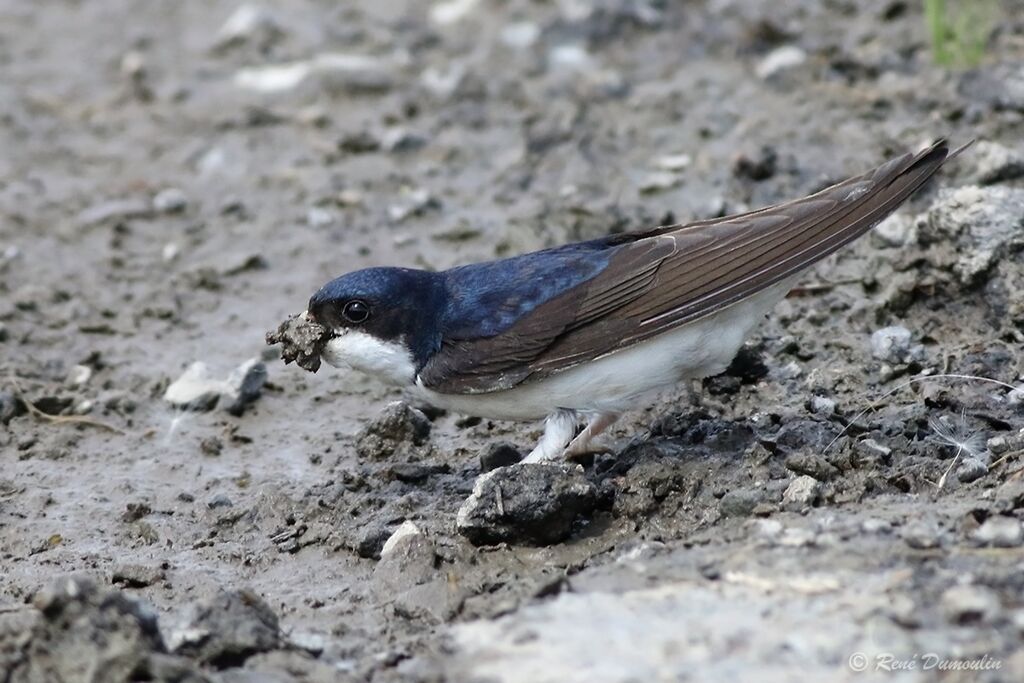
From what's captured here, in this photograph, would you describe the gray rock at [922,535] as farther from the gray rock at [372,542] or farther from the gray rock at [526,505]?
the gray rock at [372,542]

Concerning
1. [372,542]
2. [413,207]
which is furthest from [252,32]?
[372,542]

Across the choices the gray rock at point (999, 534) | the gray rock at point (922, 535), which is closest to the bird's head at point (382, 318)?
the gray rock at point (922, 535)

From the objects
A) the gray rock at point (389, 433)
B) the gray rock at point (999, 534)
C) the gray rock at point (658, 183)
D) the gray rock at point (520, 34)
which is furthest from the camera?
the gray rock at point (520, 34)

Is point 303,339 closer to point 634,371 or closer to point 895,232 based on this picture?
point 634,371

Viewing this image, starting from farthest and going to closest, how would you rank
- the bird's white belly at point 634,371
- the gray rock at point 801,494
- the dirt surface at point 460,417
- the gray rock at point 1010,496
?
the bird's white belly at point 634,371 → the gray rock at point 801,494 → the gray rock at point 1010,496 → the dirt surface at point 460,417

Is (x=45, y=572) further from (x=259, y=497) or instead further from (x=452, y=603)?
(x=452, y=603)

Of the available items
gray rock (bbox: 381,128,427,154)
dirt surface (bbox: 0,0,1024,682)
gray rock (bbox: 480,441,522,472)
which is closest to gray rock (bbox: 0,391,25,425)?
dirt surface (bbox: 0,0,1024,682)
